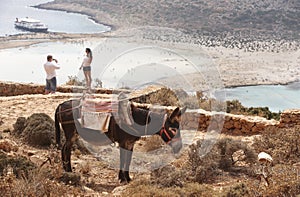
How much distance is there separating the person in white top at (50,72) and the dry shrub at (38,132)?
10.7 ft

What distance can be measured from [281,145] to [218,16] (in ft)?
168

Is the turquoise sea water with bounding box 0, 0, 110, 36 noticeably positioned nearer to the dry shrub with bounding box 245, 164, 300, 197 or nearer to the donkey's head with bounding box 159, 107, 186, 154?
the donkey's head with bounding box 159, 107, 186, 154

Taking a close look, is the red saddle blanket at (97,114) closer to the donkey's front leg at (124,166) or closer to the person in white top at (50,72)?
the donkey's front leg at (124,166)

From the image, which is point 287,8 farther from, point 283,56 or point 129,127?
point 129,127

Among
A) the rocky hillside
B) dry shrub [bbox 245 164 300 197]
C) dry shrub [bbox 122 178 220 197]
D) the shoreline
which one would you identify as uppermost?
the rocky hillside

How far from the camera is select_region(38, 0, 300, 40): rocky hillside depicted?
52.0m

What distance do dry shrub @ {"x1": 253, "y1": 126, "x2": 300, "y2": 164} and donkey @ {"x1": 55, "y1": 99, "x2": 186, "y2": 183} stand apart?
73.6 inches

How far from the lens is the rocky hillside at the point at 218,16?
52.0m

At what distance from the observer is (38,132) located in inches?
362

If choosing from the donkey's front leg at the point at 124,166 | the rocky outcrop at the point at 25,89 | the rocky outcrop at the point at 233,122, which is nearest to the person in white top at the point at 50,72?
the rocky outcrop at the point at 25,89

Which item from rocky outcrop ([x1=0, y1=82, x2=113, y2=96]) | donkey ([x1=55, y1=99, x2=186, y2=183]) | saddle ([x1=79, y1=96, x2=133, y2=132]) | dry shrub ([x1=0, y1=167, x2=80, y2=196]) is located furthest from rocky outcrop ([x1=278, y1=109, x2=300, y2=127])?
rocky outcrop ([x1=0, y1=82, x2=113, y2=96])

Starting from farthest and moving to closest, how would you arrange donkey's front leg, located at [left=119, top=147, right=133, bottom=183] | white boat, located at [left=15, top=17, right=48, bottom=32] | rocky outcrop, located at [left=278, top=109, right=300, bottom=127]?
white boat, located at [left=15, top=17, right=48, bottom=32]
rocky outcrop, located at [left=278, top=109, right=300, bottom=127]
donkey's front leg, located at [left=119, top=147, right=133, bottom=183]

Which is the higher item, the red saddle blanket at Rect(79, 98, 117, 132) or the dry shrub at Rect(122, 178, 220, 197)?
the red saddle blanket at Rect(79, 98, 117, 132)

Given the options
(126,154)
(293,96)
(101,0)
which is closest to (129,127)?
(126,154)
